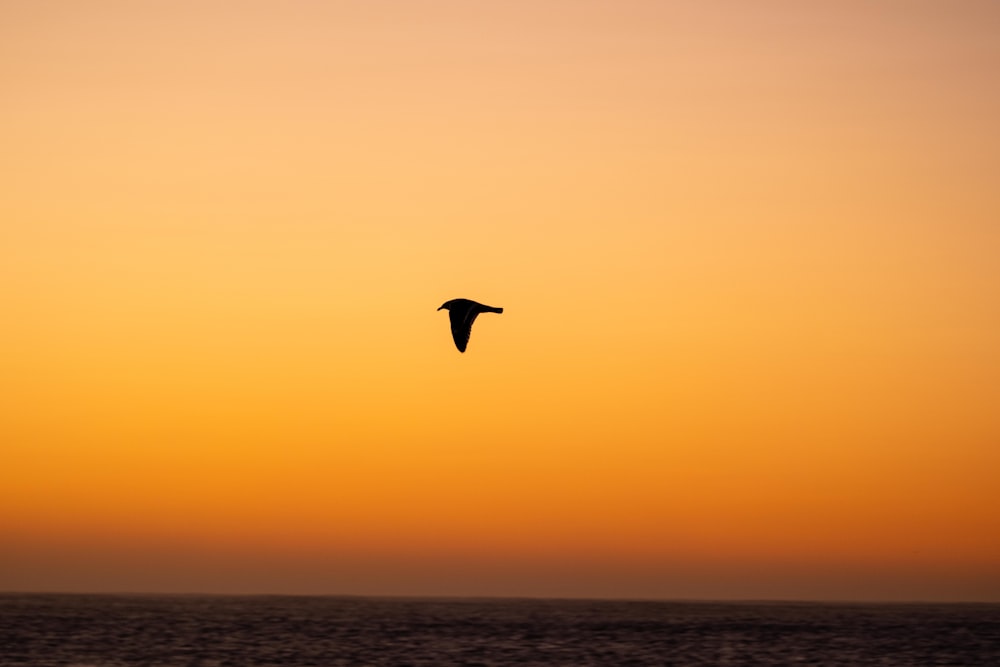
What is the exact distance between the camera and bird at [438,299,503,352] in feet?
157

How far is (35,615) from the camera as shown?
146 metres

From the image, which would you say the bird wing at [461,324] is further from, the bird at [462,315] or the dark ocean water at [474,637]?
the dark ocean water at [474,637]

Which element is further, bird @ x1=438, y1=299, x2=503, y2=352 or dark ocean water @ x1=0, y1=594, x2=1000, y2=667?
dark ocean water @ x1=0, y1=594, x2=1000, y2=667

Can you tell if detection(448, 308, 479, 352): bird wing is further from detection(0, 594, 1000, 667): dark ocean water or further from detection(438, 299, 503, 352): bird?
detection(0, 594, 1000, 667): dark ocean water

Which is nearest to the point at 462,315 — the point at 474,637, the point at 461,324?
the point at 461,324

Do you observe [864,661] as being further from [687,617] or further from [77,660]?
[687,617]

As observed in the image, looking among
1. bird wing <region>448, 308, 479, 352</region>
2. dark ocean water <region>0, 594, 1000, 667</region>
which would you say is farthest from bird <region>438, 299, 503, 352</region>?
dark ocean water <region>0, 594, 1000, 667</region>

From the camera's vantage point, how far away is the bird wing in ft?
157

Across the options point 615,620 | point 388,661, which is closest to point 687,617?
point 615,620

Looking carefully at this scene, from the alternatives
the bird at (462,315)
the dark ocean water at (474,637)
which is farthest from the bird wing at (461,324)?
the dark ocean water at (474,637)

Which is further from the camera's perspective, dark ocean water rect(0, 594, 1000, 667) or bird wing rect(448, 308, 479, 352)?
dark ocean water rect(0, 594, 1000, 667)

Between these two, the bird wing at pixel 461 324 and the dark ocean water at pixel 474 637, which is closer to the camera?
the bird wing at pixel 461 324

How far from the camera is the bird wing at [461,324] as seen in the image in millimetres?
47906

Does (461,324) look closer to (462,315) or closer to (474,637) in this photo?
(462,315)
